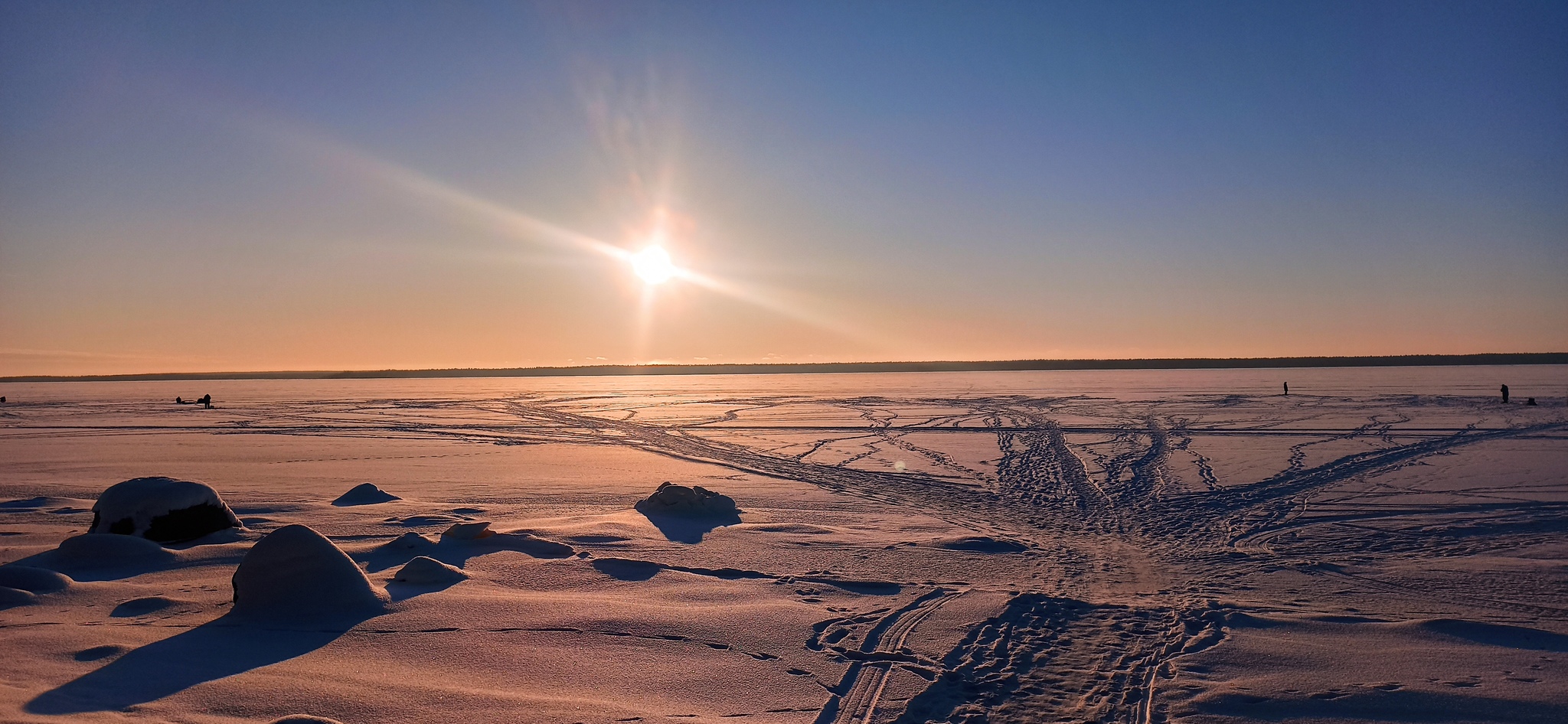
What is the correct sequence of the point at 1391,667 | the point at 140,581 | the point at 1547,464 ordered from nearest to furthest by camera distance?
the point at 1391,667 → the point at 140,581 → the point at 1547,464

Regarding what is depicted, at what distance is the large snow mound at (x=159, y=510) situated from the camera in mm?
7828

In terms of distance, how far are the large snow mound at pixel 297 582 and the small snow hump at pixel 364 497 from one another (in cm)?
510

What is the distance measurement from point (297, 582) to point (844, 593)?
12.6 feet

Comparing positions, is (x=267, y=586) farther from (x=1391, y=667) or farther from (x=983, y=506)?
(x=983, y=506)

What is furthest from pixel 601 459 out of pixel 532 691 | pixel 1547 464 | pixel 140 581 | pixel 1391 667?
pixel 1547 464

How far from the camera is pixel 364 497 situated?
35.1ft

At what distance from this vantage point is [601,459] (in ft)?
54.0

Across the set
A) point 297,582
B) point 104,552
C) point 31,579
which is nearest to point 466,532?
point 297,582

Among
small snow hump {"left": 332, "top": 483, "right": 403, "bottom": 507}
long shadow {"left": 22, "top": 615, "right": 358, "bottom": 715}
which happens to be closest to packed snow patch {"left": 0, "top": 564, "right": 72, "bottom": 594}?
long shadow {"left": 22, "top": 615, "right": 358, "bottom": 715}

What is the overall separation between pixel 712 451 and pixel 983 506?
310 inches

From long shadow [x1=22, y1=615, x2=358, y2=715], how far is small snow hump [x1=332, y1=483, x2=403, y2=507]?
5416 millimetres

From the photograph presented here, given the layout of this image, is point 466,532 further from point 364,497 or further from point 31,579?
point 364,497

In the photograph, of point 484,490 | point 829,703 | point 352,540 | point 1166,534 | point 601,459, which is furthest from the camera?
point 601,459

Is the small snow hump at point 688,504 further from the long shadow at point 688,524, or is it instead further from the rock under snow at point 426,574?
the rock under snow at point 426,574
